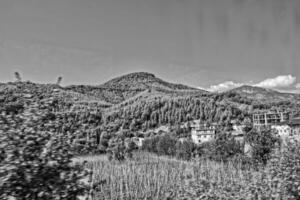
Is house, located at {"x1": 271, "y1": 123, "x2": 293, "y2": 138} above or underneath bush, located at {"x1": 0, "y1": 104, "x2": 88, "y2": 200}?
above

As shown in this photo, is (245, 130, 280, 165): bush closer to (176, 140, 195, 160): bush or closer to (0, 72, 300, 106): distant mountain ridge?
(176, 140, 195, 160): bush

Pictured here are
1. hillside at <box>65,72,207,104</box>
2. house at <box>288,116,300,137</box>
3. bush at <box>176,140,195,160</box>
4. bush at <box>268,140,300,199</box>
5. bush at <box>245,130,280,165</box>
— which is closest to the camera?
bush at <box>268,140,300,199</box>

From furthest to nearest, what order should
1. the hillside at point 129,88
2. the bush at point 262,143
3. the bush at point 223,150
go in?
1. the hillside at point 129,88
2. the bush at point 223,150
3. the bush at point 262,143

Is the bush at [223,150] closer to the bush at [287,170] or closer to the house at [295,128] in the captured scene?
the house at [295,128]

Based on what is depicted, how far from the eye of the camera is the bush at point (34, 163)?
1.95 metres

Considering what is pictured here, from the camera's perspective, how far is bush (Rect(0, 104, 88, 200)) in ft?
6.40

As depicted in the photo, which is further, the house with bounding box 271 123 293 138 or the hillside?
the hillside

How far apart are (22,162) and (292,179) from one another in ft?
12.1

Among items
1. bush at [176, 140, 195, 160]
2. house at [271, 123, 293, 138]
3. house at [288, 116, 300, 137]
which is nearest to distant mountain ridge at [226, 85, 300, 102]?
bush at [176, 140, 195, 160]

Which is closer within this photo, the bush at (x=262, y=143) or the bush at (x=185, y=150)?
the bush at (x=262, y=143)

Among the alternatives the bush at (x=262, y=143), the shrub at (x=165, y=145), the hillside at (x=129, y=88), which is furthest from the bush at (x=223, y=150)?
the hillside at (x=129, y=88)

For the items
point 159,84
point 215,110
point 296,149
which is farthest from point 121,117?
point 159,84

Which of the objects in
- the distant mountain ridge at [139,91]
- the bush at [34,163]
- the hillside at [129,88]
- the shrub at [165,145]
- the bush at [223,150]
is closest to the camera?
the bush at [34,163]

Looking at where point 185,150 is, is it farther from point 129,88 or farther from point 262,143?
point 129,88
